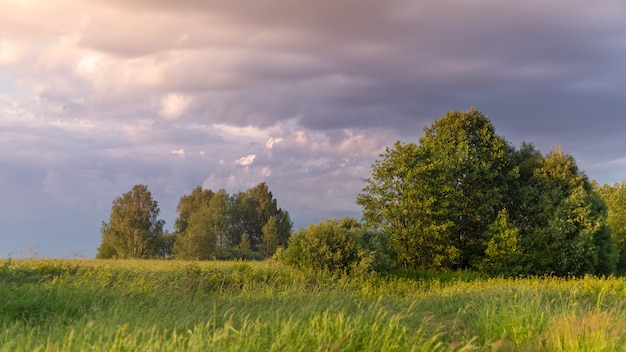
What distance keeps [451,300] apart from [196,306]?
25.4 feet


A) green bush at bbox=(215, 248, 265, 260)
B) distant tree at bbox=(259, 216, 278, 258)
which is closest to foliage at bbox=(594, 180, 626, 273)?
distant tree at bbox=(259, 216, 278, 258)

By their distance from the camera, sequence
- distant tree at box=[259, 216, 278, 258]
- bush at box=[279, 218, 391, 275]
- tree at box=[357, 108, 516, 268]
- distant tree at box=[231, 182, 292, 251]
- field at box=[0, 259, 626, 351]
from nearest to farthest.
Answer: field at box=[0, 259, 626, 351]
bush at box=[279, 218, 391, 275]
tree at box=[357, 108, 516, 268]
distant tree at box=[259, 216, 278, 258]
distant tree at box=[231, 182, 292, 251]

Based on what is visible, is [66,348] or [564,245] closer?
[66,348]

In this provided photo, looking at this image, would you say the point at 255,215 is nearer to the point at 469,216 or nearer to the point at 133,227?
the point at 133,227

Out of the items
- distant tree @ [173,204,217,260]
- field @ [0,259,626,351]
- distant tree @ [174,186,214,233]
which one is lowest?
field @ [0,259,626,351]

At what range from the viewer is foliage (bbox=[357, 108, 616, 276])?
27859mm

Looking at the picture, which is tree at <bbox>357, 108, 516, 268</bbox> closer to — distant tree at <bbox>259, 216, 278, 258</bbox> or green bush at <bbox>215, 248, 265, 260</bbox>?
green bush at <bbox>215, 248, 265, 260</bbox>

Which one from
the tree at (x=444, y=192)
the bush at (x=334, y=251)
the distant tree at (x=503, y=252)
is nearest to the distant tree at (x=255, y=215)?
the tree at (x=444, y=192)

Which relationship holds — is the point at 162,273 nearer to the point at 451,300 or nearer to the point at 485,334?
the point at 451,300

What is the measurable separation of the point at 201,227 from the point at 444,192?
22424 millimetres

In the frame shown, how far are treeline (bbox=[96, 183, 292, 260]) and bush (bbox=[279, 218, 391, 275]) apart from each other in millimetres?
19216

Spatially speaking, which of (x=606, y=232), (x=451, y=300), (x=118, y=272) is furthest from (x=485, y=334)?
(x=606, y=232)

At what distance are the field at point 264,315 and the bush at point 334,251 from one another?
2.89 ft

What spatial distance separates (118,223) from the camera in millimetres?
45219
